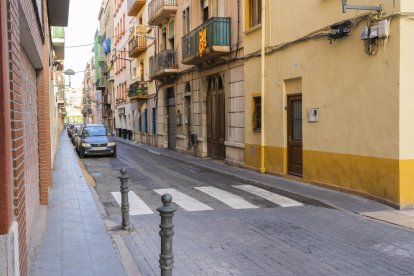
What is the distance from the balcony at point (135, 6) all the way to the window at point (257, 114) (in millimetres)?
21675

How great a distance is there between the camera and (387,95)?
952cm

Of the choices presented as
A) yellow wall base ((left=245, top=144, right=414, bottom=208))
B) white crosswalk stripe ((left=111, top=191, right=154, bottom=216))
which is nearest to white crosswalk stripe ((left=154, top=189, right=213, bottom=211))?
white crosswalk stripe ((left=111, top=191, right=154, bottom=216))

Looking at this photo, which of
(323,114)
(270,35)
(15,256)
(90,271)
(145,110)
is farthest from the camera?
(145,110)

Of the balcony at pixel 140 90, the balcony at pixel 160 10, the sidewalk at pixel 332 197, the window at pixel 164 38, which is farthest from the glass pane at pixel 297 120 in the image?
the balcony at pixel 140 90

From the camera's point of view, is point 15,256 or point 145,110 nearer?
point 15,256

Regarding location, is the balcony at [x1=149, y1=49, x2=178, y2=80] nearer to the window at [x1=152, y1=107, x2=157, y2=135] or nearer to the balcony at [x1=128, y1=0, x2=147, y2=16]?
the window at [x1=152, y1=107, x2=157, y2=135]

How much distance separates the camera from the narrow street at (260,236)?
234 inches

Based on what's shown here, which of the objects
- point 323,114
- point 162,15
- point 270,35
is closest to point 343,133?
point 323,114

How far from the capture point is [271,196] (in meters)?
11.3

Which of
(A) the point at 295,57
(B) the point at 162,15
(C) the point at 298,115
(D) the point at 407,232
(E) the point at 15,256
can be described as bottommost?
(D) the point at 407,232

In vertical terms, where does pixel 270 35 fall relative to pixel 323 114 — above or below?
above

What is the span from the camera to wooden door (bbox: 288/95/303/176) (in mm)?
13477

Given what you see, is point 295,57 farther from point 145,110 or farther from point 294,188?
point 145,110

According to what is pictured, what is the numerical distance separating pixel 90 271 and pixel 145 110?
31.0m
